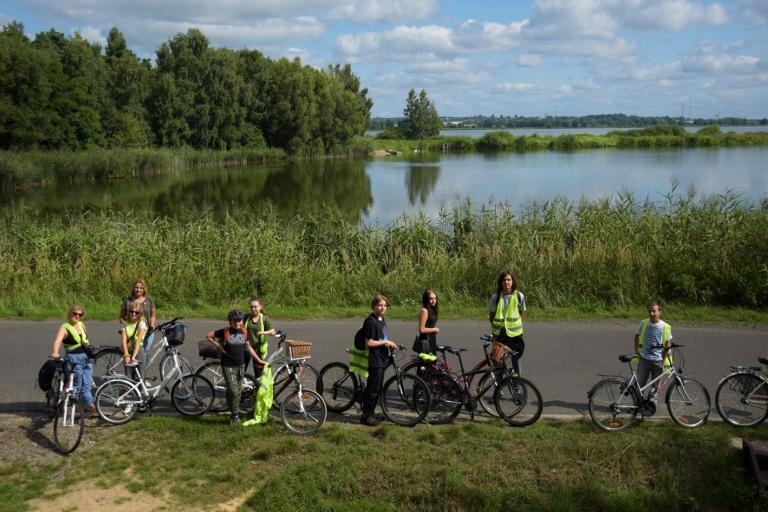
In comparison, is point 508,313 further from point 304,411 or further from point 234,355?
point 234,355

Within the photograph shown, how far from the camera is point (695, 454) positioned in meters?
7.40

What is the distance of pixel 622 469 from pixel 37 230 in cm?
1755

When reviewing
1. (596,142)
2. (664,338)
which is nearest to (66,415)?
(664,338)

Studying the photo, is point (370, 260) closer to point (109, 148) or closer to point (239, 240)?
point (239, 240)

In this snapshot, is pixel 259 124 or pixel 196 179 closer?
pixel 196 179

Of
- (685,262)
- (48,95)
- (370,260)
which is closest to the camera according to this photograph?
(685,262)

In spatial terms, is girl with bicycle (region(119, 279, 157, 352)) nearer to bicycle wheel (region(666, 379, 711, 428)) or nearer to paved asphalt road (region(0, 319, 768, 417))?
paved asphalt road (region(0, 319, 768, 417))

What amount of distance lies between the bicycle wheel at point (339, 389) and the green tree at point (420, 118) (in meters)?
138

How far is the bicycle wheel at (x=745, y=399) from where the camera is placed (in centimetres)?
837

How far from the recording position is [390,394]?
917cm

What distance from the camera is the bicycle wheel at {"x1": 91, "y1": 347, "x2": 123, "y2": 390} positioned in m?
9.30

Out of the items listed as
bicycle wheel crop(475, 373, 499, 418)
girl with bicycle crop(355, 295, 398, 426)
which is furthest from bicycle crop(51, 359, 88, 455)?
bicycle wheel crop(475, 373, 499, 418)

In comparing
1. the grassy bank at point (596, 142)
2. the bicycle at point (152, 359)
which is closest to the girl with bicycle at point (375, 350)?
the bicycle at point (152, 359)

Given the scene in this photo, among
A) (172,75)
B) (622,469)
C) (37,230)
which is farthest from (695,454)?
(172,75)
